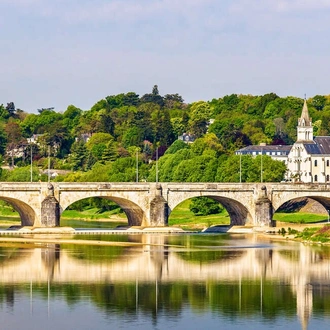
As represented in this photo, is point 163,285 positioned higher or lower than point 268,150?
lower

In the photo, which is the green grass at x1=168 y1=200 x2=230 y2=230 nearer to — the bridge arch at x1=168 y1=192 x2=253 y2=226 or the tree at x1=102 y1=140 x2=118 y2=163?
the bridge arch at x1=168 y1=192 x2=253 y2=226

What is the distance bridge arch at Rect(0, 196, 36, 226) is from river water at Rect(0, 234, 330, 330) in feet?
36.6

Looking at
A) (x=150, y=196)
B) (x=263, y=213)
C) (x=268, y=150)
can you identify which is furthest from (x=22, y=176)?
(x=263, y=213)

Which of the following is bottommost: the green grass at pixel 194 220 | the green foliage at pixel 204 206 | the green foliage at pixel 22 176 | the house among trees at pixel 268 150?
the green grass at pixel 194 220

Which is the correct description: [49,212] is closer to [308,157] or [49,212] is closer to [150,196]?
[150,196]

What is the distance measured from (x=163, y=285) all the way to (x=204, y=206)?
63.5m

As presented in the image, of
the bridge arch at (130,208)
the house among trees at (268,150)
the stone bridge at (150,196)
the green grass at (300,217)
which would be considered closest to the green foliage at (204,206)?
the green grass at (300,217)

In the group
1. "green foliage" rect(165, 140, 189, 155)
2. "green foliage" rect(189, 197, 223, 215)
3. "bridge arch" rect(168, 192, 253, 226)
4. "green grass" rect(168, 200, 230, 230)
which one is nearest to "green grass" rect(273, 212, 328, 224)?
"green grass" rect(168, 200, 230, 230)

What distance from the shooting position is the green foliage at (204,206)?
13550 centimetres

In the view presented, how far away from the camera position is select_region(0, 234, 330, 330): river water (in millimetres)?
61312

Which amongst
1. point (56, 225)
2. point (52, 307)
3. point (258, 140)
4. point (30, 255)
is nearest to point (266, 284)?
point (52, 307)

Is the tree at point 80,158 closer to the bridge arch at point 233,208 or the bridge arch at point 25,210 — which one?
the bridge arch at point 233,208

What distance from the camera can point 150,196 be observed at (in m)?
Result: 112

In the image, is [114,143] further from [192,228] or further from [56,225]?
[56,225]
